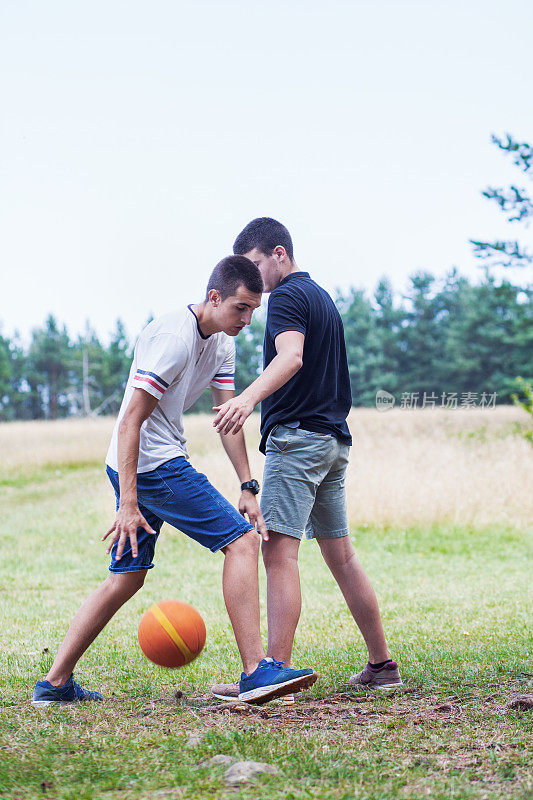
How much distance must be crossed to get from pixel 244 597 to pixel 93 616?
711 mm

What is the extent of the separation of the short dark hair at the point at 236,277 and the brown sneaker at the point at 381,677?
1.98m

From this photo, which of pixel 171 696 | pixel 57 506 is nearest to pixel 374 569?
pixel 171 696

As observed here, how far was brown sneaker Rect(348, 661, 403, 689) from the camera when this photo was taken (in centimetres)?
404

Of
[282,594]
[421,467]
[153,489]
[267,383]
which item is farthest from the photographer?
[421,467]

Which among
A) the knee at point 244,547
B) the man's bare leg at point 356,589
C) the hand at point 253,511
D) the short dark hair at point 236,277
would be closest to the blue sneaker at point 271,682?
the knee at point 244,547

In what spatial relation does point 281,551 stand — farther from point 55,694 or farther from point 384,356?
point 384,356

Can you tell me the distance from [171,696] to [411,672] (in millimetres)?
1326

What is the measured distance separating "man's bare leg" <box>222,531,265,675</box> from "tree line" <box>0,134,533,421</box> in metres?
32.3

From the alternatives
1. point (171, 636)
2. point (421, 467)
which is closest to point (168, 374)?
point (171, 636)

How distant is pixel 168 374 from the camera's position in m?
3.48

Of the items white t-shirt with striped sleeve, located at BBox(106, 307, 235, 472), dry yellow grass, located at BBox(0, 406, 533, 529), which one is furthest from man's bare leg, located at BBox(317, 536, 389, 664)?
dry yellow grass, located at BBox(0, 406, 533, 529)

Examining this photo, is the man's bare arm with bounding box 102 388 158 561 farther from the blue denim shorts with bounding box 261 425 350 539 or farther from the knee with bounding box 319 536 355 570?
the knee with bounding box 319 536 355 570

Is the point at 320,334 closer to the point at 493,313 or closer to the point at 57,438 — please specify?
the point at 57,438

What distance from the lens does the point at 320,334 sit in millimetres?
3867
